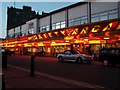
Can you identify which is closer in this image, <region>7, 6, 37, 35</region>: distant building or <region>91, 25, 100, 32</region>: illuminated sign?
<region>91, 25, 100, 32</region>: illuminated sign

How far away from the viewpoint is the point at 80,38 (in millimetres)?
36031

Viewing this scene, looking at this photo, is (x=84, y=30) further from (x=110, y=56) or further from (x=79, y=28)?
(x=110, y=56)

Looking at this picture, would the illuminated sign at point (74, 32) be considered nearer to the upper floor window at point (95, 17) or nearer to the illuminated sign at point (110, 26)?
the upper floor window at point (95, 17)

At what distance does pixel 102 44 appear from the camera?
36969 millimetres

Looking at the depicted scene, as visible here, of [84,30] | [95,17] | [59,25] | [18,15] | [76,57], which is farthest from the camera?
[18,15]

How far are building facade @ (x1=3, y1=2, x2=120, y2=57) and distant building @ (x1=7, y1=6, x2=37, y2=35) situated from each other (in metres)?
48.1

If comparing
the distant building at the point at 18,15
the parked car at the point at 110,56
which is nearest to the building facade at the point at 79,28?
the parked car at the point at 110,56

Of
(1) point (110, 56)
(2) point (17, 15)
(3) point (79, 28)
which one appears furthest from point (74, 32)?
(2) point (17, 15)

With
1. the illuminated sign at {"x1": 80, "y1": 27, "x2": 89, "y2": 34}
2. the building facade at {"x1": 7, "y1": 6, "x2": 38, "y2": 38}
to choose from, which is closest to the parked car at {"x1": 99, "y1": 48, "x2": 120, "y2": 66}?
the illuminated sign at {"x1": 80, "y1": 27, "x2": 89, "y2": 34}

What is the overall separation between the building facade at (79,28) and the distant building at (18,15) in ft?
158

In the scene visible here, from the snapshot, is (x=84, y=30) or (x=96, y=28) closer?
(x=96, y=28)

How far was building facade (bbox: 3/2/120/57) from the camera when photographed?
103 ft

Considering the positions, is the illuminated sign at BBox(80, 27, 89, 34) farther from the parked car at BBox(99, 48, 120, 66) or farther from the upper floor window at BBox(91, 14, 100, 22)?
the parked car at BBox(99, 48, 120, 66)

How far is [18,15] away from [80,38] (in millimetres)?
75930
